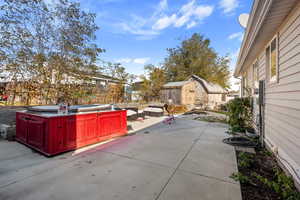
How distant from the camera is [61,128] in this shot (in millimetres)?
2803

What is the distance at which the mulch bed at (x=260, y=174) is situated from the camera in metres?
1.68

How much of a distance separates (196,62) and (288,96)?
76.1 feet

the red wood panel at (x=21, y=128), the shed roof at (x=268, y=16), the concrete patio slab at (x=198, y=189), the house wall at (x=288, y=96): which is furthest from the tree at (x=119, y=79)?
the house wall at (x=288, y=96)

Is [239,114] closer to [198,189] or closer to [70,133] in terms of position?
[198,189]

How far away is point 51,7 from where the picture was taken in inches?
183

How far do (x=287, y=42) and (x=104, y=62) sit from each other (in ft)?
22.3

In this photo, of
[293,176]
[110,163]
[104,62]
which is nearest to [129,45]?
[104,62]

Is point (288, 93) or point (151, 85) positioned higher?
point (151, 85)

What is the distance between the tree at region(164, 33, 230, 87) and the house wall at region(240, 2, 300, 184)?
20.6 meters

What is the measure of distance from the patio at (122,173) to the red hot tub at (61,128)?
0.22 m

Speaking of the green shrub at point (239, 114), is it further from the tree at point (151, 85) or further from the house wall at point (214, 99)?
the house wall at point (214, 99)

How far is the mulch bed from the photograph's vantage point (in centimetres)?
168

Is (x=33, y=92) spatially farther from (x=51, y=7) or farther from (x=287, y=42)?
(x=287, y=42)

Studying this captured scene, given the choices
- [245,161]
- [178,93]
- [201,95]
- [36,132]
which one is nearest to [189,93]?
[178,93]
